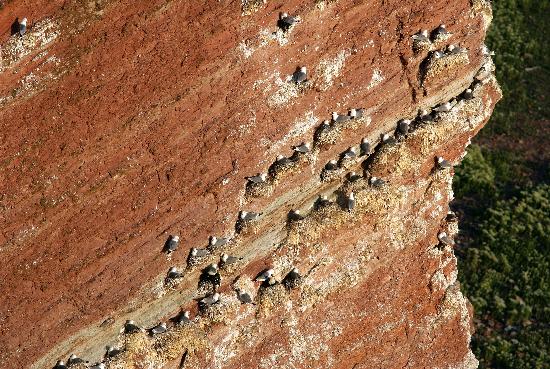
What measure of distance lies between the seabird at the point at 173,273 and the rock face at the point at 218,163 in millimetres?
141

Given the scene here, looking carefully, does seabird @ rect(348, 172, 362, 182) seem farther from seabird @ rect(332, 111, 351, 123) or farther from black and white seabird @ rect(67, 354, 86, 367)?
black and white seabird @ rect(67, 354, 86, 367)

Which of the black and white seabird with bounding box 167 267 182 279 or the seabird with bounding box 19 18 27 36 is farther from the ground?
the seabird with bounding box 19 18 27 36

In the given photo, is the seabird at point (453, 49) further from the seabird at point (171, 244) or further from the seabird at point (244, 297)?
the seabird at point (171, 244)

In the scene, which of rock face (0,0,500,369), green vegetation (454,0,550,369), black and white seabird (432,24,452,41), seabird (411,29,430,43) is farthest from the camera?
green vegetation (454,0,550,369)

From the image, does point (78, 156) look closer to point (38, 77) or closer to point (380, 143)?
point (38, 77)

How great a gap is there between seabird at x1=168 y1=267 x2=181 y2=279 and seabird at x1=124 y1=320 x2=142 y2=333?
102cm

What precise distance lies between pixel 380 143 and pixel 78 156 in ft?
17.4

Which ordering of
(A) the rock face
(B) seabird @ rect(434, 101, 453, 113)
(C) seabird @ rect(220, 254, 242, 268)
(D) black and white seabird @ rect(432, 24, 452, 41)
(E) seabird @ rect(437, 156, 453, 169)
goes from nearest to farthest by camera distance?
(A) the rock face < (C) seabird @ rect(220, 254, 242, 268) < (D) black and white seabird @ rect(432, 24, 452, 41) < (B) seabird @ rect(434, 101, 453, 113) < (E) seabird @ rect(437, 156, 453, 169)

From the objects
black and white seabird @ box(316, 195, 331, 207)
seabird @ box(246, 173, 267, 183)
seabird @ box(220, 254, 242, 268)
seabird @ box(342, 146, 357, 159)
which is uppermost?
seabird @ box(246, 173, 267, 183)

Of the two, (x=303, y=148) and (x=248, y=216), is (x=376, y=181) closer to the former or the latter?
(x=303, y=148)

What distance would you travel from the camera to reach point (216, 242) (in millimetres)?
14680

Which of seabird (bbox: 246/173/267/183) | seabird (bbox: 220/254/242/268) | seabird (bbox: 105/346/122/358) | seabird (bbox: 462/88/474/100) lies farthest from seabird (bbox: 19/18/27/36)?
seabird (bbox: 462/88/474/100)

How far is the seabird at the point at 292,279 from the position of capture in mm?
14938

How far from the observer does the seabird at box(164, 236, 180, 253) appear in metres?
14.5
